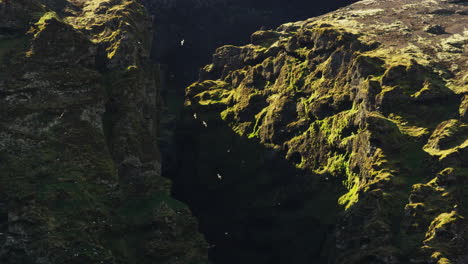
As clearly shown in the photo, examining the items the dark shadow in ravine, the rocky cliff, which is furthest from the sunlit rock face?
the rocky cliff

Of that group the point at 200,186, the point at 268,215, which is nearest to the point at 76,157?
the point at 200,186

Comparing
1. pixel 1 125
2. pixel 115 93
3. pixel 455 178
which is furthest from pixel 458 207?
pixel 1 125

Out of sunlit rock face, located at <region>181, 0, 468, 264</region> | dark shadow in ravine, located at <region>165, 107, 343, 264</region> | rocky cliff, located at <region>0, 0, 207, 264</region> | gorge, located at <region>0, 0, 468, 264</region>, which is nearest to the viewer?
rocky cliff, located at <region>0, 0, 207, 264</region>

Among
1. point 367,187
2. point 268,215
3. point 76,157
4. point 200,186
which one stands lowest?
point 268,215

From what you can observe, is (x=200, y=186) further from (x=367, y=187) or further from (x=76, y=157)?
(x=367, y=187)

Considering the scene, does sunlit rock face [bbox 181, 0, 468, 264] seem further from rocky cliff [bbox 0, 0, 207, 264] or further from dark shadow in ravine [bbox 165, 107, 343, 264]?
rocky cliff [bbox 0, 0, 207, 264]

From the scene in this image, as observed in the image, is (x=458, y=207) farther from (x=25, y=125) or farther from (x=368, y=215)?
(x=25, y=125)

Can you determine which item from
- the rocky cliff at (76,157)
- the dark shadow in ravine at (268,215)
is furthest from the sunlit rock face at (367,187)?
the rocky cliff at (76,157)

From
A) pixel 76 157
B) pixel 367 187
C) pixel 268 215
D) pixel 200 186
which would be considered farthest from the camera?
pixel 200 186

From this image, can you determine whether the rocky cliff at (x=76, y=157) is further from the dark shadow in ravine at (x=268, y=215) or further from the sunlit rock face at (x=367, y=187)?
the sunlit rock face at (x=367, y=187)
